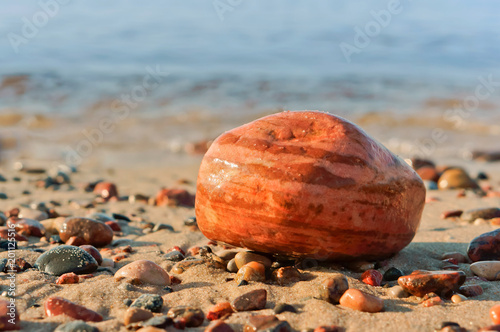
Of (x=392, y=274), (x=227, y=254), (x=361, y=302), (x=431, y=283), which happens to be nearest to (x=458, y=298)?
(x=431, y=283)

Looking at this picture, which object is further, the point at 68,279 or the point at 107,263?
the point at 107,263

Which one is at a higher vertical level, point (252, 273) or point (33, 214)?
point (252, 273)

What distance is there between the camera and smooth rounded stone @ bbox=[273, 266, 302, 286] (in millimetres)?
2494

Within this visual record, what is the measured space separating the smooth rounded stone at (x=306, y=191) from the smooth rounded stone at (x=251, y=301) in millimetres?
341

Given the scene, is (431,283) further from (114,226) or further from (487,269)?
(114,226)

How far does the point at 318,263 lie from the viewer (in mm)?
2688

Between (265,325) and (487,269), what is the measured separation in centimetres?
140

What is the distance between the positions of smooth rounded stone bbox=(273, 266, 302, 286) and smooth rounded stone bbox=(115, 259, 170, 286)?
0.56 metres

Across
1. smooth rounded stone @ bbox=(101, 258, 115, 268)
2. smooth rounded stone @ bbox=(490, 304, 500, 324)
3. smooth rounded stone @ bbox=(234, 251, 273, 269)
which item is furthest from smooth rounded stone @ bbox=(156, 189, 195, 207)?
smooth rounded stone @ bbox=(490, 304, 500, 324)

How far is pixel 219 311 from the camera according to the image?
84.8 inches

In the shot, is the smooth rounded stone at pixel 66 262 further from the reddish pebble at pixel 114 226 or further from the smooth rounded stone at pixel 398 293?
the smooth rounded stone at pixel 398 293

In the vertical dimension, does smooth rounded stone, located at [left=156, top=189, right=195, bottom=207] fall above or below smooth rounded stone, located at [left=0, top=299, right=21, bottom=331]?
below

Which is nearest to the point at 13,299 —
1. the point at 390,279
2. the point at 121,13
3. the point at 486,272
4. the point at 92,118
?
the point at 390,279

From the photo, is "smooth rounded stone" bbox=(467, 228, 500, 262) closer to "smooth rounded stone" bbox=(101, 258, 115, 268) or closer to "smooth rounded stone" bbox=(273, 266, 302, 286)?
"smooth rounded stone" bbox=(273, 266, 302, 286)
